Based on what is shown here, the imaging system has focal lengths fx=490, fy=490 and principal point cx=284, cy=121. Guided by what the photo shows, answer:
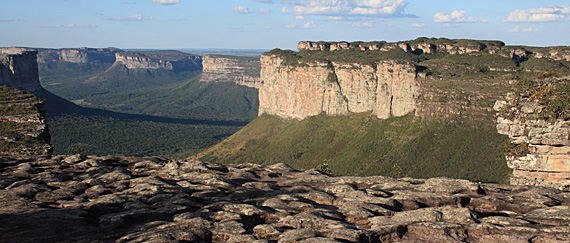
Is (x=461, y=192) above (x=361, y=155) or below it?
above

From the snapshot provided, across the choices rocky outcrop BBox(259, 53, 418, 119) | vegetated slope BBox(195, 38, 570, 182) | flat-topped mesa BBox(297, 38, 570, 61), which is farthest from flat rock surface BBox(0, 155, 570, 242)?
flat-topped mesa BBox(297, 38, 570, 61)

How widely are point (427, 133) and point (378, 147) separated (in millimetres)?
9568

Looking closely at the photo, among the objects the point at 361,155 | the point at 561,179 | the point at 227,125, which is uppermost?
the point at 561,179

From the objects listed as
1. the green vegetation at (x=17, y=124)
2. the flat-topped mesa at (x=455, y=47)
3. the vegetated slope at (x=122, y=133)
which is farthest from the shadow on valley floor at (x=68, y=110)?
the green vegetation at (x=17, y=124)

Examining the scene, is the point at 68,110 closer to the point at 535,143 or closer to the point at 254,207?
the point at 535,143

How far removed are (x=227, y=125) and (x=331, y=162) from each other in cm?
11331

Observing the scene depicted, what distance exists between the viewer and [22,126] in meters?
→ 48.8

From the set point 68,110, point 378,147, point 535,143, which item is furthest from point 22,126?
point 68,110

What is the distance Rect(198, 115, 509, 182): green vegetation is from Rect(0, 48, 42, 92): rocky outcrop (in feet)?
279

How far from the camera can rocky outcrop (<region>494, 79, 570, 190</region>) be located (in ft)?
110

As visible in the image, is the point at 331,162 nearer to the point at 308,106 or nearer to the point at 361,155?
the point at 361,155

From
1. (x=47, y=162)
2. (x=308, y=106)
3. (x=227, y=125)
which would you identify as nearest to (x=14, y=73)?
(x=227, y=125)

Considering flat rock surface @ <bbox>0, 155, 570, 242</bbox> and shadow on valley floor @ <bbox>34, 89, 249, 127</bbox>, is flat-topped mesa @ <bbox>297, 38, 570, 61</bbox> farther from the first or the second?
flat rock surface @ <bbox>0, 155, 570, 242</bbox>

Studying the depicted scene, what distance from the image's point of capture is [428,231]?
1944cm
